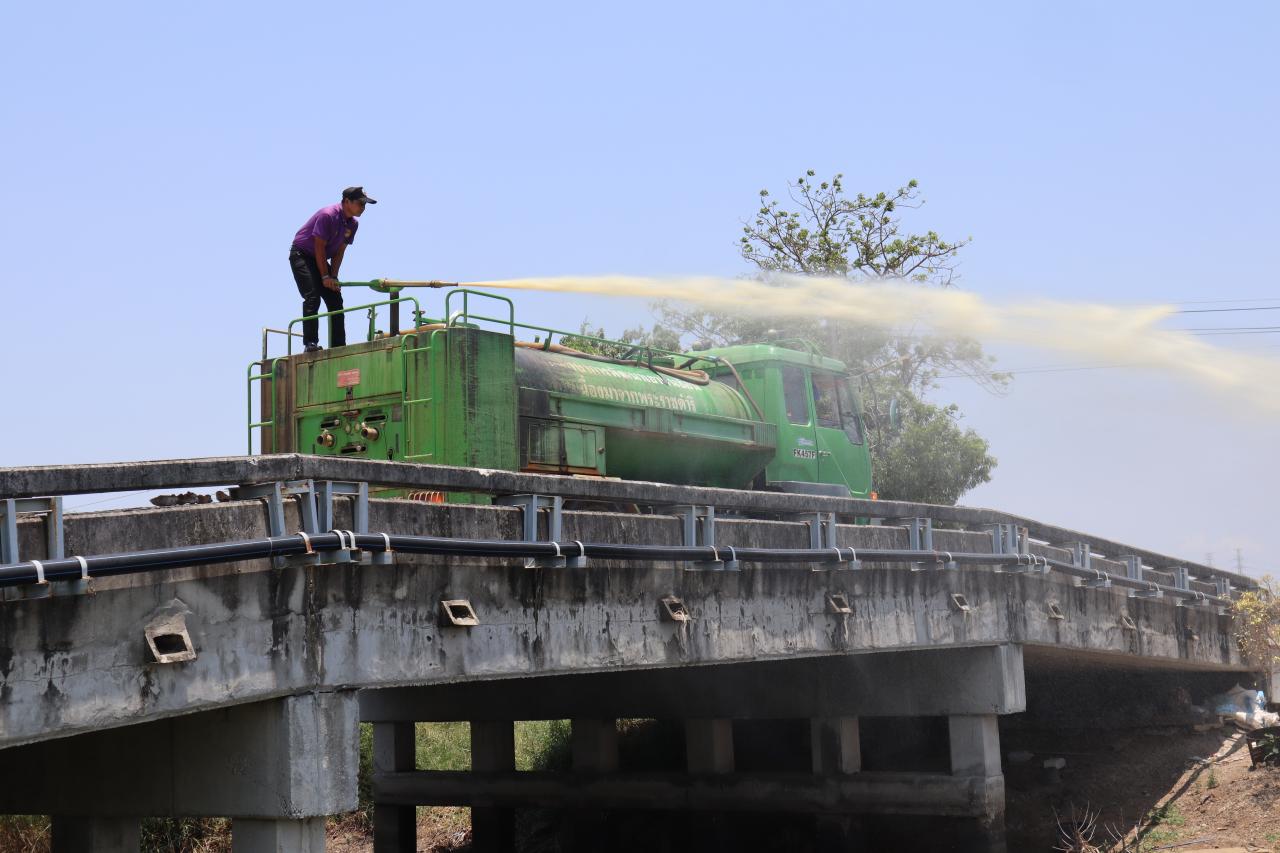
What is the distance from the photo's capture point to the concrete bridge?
7.96m

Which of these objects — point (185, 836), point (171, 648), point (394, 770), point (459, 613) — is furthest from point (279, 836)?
point (394, 770)

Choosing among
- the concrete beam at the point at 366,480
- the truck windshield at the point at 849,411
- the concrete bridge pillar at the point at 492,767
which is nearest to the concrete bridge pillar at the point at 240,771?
the concrete beam at the point at 366,480

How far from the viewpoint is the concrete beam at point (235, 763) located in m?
8.84

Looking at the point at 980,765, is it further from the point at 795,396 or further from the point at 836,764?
the point at 795,396

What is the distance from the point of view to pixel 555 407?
15375 millimetres

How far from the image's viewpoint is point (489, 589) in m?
10.5

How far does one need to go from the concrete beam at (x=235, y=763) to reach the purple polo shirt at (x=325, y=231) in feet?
21.4

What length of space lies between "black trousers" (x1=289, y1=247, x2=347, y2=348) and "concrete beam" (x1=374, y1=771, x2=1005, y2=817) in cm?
812

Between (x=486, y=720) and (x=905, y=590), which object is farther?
(x=486, y=720)

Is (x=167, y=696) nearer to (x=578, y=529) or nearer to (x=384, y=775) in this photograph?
(x=578, y=529)

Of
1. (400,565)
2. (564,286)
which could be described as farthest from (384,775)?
(400,565)

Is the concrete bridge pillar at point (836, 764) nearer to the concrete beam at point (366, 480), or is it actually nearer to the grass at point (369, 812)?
the concrete beam at point (366, 480)

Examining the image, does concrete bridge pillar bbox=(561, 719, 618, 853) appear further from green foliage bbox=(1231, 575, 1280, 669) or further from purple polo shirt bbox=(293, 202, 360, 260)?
green foliage bbox=(1231, 575, 1280, 669)

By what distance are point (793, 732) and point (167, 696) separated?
1613cm
